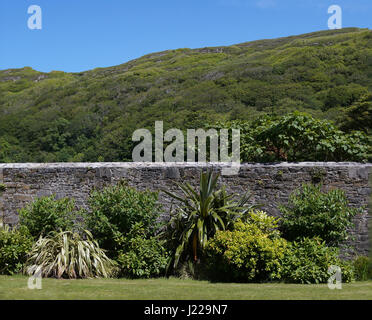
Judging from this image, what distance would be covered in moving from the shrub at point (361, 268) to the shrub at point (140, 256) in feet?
11.7

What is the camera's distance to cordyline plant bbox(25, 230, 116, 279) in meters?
8.05

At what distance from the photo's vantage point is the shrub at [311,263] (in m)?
7.78

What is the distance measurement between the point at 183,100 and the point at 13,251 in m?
26.0

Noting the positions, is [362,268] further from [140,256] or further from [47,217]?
[47,217]

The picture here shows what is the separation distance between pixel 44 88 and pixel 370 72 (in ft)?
115

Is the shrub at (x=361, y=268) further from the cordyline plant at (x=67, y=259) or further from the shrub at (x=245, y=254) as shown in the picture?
the cordyline plant at (x=67, y=259)

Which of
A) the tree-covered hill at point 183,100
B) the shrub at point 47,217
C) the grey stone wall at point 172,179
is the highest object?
the tree-covered hill at point 183,100

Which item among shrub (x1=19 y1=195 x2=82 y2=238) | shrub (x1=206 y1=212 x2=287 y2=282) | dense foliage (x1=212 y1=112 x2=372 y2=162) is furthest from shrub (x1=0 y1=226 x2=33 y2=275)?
dense foliage (x1=212 y1=112 x2=372 y2=162)

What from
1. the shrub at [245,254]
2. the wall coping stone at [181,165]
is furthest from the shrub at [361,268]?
the wall coping stone at [181,165]

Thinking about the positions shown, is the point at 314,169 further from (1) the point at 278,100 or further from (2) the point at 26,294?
(1) the point at 278,100

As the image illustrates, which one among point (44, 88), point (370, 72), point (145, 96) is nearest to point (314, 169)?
point (370, 72)

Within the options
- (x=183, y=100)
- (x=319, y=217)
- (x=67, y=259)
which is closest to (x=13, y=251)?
(x=67, y=259)

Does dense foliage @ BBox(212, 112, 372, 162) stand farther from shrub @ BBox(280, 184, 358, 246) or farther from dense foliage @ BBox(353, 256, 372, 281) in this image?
dense foliage @ BBox(353, 256, 372, 281)

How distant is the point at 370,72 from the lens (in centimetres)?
3050
